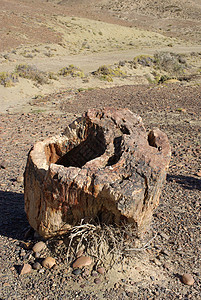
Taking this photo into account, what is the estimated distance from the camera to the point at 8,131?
906 centimetres

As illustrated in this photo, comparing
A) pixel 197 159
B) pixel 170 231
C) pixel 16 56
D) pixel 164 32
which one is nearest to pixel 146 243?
pixel 170 231

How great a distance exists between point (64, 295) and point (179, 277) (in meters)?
1.29

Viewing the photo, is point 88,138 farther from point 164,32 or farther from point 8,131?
point 164,32

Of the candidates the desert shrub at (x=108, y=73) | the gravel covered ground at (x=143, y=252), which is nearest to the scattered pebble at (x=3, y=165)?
the gravel covered ground at (x=143, y=252)

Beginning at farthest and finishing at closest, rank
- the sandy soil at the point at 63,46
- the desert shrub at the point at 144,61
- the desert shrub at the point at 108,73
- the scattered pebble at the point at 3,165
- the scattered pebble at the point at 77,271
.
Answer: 1. the desert shrub at the point at 144,61
2. the desert shrub at the point at 108,73
3. the sandy soil at the point at 63,46
4. the scattered pebble at the point at 3,165
5. the scattered pebble at the point at 77,271

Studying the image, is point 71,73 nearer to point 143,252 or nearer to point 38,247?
point 38,247

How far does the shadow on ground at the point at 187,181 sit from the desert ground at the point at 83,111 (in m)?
0.02

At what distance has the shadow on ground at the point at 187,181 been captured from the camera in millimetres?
5602

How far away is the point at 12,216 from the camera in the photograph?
459 cm

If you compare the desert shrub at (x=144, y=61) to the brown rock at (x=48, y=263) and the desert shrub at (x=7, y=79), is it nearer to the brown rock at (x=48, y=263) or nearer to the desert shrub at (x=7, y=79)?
the desert shrub at (x=7, y=79)

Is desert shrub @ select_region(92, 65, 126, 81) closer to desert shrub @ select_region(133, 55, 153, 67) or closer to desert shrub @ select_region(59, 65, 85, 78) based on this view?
desert shrub @ select_region(59, 65, 85, 78)

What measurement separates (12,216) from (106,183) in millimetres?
2162

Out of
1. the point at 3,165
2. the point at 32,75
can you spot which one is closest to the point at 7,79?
the point at 32,75

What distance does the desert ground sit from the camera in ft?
10.8
